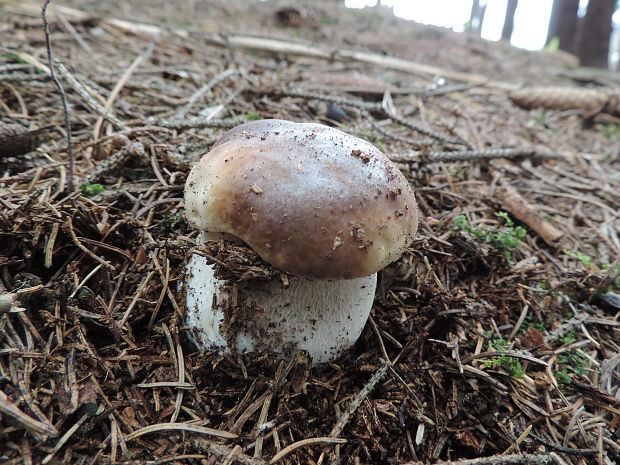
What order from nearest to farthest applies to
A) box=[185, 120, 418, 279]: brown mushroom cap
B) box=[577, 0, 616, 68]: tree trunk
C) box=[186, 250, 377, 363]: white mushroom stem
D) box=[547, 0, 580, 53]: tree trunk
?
box=[185, 120, 418, 279]: brown mushroom cap → box=[186, 250, 377, 363]: white mushroom stem → box=[577, 0, 616, 68]: tree trunk → box=[547, 0, 580, 53]: tree trunk

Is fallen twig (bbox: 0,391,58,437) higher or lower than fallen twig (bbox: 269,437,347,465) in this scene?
higher

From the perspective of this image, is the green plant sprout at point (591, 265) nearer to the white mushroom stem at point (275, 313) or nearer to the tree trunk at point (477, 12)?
the white mushroom stem at point (275, 313)

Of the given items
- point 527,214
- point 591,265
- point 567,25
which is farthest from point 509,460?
point 567,25

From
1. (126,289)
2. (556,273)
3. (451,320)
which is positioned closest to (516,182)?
(556,273)

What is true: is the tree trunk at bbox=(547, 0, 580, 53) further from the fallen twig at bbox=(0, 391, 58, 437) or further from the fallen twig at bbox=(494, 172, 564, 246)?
the fallen twig at bbox=(0, 391, 58, 437)

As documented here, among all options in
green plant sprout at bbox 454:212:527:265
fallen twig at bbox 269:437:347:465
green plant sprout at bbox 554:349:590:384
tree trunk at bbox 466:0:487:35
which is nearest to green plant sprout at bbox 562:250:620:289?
green plant sprout at bbox 454:212:527:265

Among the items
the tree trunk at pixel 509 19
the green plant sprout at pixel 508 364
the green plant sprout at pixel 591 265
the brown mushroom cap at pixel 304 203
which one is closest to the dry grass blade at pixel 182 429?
the brown mushroom cap at pixel 304 203
